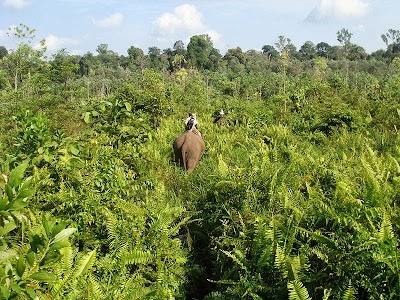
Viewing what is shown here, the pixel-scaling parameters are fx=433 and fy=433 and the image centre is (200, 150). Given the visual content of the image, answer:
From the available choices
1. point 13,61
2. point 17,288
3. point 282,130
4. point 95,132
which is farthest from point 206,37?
point 17,288

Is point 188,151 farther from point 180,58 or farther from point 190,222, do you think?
point 180,58

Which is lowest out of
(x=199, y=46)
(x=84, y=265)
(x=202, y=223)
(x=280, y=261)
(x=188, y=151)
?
(x=202, y=223)

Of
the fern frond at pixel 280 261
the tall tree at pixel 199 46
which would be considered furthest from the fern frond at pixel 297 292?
the tall tree at pixel 199 46

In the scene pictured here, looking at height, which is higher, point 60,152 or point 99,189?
point 60,152

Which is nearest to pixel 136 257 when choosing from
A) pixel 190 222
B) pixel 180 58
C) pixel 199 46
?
pixel 190 222

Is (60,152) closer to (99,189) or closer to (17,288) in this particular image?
(99,189)

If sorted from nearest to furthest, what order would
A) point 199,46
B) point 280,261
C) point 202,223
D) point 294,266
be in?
point 294,266 < point 280,261 < point 202,223 < point 199,46

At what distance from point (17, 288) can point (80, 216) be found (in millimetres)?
2960

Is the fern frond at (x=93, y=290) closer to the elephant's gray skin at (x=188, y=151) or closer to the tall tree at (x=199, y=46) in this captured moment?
the elephant's gray skin at (x=188, y=151)

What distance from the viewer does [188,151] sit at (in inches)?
344

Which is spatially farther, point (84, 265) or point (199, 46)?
point (199, 46)

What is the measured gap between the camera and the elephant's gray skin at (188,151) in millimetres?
8727

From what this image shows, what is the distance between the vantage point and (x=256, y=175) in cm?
552

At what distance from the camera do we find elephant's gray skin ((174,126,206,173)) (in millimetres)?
8727
